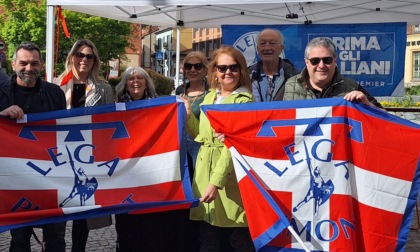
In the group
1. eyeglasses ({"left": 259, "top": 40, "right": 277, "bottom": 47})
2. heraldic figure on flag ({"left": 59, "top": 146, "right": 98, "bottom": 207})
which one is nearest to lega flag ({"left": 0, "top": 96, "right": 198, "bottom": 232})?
heraldic figure on flag ({"left": 59, "top": 146, "right": 98, "bottom": 207})

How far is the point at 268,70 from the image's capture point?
4.98m

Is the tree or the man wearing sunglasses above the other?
the tree

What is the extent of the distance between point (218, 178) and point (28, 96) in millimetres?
1573

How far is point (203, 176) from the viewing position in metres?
4.04

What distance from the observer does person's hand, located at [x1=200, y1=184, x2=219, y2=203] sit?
12.6 ft

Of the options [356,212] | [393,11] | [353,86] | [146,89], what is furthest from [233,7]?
[356,212]

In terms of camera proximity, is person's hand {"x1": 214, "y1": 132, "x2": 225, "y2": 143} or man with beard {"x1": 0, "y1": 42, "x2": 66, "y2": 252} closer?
person's hand {"x1": 214, "y1": 132, "x2": 225, "y2": 143}

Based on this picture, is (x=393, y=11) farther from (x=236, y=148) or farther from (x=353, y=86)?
(x=236, y=148)

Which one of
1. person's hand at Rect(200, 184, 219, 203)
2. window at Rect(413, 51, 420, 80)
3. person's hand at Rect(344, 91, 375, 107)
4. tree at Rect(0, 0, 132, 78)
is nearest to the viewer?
person's hand at Rect(344, 91, 375, 107)

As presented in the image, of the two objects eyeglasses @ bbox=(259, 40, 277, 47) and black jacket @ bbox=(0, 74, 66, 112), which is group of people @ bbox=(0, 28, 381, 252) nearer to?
black jacket @ bbox=(0, 74, 66, 112)

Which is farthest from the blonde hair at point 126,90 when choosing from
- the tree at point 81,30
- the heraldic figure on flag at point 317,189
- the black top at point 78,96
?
the tree at point 81,30

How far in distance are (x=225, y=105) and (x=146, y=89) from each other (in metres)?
1.00

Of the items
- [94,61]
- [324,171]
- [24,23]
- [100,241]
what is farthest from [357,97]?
[24,23]

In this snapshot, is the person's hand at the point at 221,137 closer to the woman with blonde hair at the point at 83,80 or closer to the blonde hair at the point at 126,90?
the blonde hair at the point at 126,90
